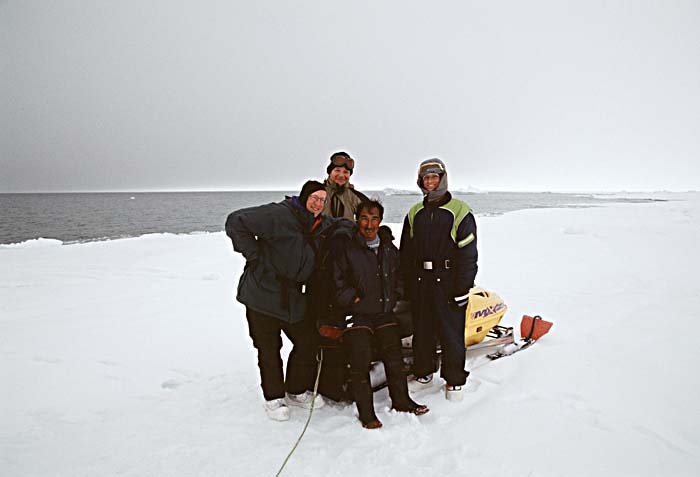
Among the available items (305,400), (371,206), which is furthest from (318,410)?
(371,206)

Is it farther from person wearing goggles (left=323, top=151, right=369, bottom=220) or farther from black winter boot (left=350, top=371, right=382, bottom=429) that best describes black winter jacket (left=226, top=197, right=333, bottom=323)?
person wearing goggles (left=323, top=151, right=369, bottom=220)

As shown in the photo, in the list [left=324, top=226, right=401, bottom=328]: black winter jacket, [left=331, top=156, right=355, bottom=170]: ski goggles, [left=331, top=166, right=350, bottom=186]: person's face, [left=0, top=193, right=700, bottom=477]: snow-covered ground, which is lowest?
[left=0, top=193, right=700, bottom=477]: snow-covered ground

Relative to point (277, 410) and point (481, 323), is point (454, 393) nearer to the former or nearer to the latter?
point (481, 323)

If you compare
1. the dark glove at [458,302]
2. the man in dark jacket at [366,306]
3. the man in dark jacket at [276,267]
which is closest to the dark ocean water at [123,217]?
the man in dark jacket at [366,306]

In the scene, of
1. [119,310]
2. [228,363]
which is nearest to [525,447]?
[228,363]

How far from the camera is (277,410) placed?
10.3 feet

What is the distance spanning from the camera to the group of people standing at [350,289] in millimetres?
3049

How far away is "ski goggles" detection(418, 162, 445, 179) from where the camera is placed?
3.25 m

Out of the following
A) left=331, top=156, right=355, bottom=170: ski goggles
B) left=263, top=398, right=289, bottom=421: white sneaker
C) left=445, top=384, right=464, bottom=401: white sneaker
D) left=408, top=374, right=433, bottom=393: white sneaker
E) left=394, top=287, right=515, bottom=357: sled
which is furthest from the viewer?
left=331, top=156, right=355, bottom=170: ski goggles

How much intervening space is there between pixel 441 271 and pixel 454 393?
1054 mm

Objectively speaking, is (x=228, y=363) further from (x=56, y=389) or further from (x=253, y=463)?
(x=253, y=463)

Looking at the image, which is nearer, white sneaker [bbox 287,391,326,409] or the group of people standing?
the group of people standing

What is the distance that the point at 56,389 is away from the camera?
3590 mm

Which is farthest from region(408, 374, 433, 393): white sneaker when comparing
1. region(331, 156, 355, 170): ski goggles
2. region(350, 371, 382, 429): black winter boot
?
region(331, 156, 355, 170): ski goggles
